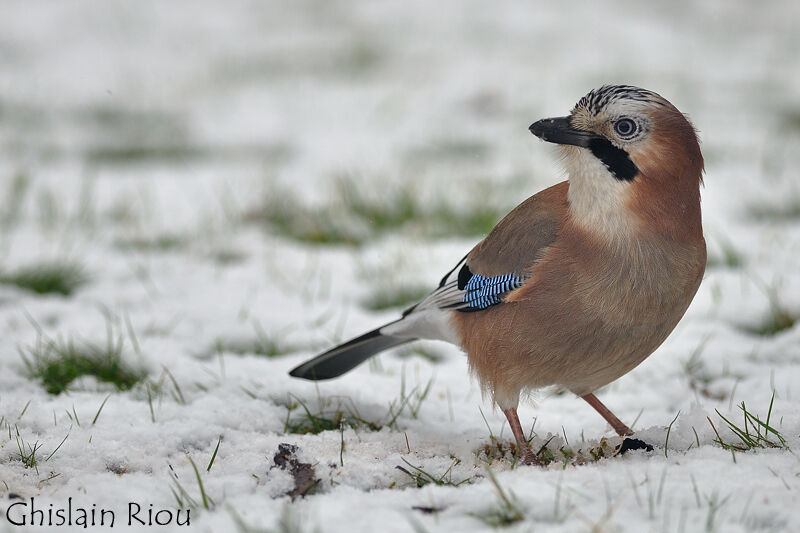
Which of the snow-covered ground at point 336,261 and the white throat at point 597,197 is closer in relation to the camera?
the snow-covered ground at point 336,261

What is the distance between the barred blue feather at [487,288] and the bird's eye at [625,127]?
1.98ft

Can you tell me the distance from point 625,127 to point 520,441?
1119mm

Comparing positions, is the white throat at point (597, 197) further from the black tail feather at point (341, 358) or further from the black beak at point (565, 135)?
the black tail feather at point (341, 358)

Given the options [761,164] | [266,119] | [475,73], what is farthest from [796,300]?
[475,73]

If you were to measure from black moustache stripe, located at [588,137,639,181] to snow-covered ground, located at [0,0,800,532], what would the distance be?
10.8 inches

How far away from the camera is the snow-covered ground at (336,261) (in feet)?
8.36

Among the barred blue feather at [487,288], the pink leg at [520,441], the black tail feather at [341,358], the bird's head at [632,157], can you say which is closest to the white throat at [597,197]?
the bird's head at [632,157]

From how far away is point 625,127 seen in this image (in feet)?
9.61

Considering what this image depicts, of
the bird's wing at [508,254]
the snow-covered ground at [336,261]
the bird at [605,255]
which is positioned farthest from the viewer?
the bird's wing at [508,254]

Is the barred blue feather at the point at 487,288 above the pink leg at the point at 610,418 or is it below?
above

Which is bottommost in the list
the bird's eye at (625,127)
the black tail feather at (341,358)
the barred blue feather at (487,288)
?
the black tail feather at (341,358)

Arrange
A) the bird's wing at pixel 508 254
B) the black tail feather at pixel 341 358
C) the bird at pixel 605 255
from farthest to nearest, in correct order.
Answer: the black tail feather at pixel 341 358
the bird's wing at pixel 508 254
the bird at pixel 605 255

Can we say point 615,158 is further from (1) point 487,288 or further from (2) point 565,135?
(1) point 487,288

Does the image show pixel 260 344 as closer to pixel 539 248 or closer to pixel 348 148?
pixel 539 248
